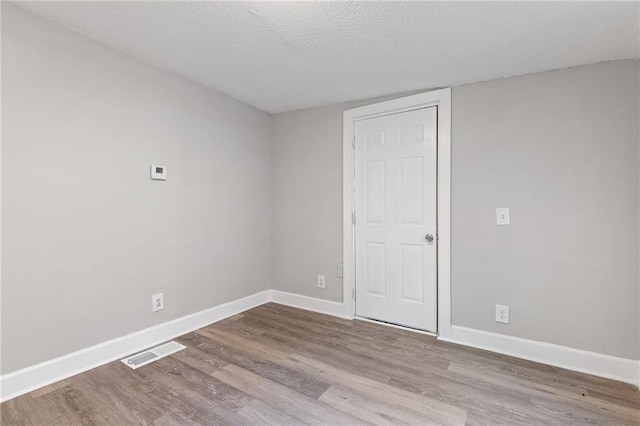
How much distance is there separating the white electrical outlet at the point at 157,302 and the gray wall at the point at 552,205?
98.3 inches

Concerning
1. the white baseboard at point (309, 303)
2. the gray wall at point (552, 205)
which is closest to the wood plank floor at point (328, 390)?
the gray wall at point (552, 205)

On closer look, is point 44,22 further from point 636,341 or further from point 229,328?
point 636,341

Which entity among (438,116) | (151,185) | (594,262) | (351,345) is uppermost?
(438,116)

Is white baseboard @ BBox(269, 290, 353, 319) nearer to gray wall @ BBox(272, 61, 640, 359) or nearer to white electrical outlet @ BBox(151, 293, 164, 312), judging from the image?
gray wall @ BBox(272, 61, 640, 359)

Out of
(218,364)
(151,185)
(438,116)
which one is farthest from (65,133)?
(438,116)

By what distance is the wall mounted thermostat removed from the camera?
2.37 meters

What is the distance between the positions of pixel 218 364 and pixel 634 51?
3.52 meters

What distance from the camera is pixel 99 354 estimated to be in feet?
6.73

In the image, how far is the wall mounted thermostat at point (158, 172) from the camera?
2.37 metres

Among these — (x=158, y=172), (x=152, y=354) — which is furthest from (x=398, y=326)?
(x=158, y=172)

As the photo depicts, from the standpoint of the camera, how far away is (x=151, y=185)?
238 cm

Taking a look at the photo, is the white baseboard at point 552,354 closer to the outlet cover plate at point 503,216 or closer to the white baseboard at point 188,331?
the white baseboard at point 188,331

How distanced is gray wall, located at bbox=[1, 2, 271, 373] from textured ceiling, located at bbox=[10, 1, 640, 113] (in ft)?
0.87

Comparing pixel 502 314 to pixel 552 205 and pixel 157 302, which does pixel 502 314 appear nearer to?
pixel 552 205
